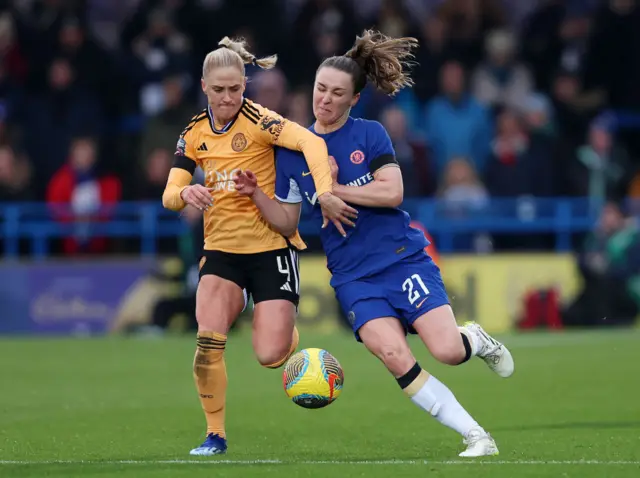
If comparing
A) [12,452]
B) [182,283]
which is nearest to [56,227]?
[182,283]

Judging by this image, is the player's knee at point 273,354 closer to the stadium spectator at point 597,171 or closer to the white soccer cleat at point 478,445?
the white soccer cleat at point 478,445

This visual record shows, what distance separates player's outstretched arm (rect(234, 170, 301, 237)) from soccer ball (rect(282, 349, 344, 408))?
82 cm

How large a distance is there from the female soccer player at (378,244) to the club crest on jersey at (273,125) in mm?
137

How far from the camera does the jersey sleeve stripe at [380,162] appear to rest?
8.02 meters

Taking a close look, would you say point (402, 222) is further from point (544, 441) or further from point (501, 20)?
point (501, 20)

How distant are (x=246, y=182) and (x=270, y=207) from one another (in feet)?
1.00

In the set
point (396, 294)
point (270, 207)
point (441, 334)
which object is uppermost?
point (270, 207)

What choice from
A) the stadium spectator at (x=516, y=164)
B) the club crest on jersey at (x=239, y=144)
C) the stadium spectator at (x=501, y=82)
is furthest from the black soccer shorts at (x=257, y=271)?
the stadium spectator at (x=501, y=82)

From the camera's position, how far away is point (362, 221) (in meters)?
8.05

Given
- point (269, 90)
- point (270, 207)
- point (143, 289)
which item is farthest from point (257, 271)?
point (143, 289)

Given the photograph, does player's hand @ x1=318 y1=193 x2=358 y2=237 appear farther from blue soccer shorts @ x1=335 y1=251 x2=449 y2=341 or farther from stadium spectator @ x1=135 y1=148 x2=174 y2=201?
stadium spectator @ x1=135 y1=148 x2=174 y2=201

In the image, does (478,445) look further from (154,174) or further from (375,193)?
(154,174)

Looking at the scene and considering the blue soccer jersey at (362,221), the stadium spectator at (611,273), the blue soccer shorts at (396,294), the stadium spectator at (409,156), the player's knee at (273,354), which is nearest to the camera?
the blue soccer shorts at (396,294)

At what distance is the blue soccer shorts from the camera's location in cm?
786
